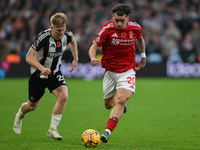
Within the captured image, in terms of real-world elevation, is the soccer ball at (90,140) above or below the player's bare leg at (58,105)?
below

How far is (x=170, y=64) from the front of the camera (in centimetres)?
2084

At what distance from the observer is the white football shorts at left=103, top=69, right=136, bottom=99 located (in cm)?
675

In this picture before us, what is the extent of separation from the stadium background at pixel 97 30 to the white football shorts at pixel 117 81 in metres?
13.1

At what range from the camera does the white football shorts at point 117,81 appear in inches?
266

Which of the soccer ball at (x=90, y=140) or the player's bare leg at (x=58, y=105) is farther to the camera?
the player's bare leg at (x=58, y=105)

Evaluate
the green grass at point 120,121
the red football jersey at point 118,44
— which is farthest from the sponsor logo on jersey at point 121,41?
the green grass at point 120,121

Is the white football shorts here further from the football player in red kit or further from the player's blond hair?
the player's blond hair

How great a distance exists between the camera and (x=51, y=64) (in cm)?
678

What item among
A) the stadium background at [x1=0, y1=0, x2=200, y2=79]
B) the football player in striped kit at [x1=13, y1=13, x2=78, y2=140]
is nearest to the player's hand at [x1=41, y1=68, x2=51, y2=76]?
the football player in striped kit at [x1=13, y1=13, x2=78, y2=140]

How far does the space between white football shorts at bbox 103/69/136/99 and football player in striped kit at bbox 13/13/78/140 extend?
0.87 m

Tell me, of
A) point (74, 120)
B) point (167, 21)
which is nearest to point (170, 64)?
point (167, 21)

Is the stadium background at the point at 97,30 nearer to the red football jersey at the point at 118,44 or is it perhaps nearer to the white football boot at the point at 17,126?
the white football boot at the point at 17,126

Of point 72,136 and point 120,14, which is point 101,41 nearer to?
point 120,14

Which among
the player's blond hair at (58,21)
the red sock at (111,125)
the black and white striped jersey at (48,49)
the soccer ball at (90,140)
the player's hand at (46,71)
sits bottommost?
the soccer ball at (90,140)
